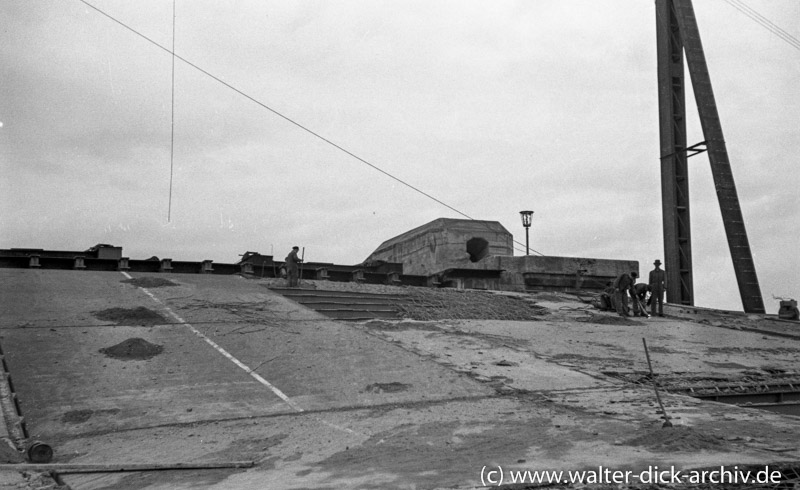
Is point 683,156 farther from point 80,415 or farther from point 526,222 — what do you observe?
point 80,415

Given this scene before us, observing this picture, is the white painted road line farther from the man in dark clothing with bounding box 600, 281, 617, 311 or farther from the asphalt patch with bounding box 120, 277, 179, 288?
the man in dark clothing with bounding box 600, 281, 617, 311

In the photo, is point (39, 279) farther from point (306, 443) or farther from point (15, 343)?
point (306, 443)

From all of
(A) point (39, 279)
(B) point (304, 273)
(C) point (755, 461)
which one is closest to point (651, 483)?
(C) point (755, 461)

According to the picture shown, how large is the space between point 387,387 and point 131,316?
6.46 m

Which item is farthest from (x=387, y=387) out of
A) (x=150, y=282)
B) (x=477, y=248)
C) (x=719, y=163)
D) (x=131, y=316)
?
(x=477, y=248)

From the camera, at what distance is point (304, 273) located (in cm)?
2383

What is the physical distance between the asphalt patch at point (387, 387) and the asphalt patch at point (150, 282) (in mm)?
9323

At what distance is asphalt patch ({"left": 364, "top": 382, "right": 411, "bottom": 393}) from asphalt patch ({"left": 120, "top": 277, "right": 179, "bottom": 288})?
932 cm

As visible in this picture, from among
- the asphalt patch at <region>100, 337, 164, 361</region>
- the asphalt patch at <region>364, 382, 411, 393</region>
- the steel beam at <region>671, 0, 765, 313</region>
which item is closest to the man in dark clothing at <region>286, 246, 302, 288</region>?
the asphalt patch at <region>100, 337, 164, 361</region>

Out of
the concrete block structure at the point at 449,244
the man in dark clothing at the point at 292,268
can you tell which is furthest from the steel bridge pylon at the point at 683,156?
the man in dark clothing at the point at 292,268

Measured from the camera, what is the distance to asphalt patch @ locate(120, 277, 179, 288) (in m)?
16.8

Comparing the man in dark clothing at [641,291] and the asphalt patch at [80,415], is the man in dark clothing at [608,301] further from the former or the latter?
the asphalt patch at [80,415]

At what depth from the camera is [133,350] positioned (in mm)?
10984

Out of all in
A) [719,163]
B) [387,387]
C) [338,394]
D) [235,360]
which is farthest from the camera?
[719,163]
